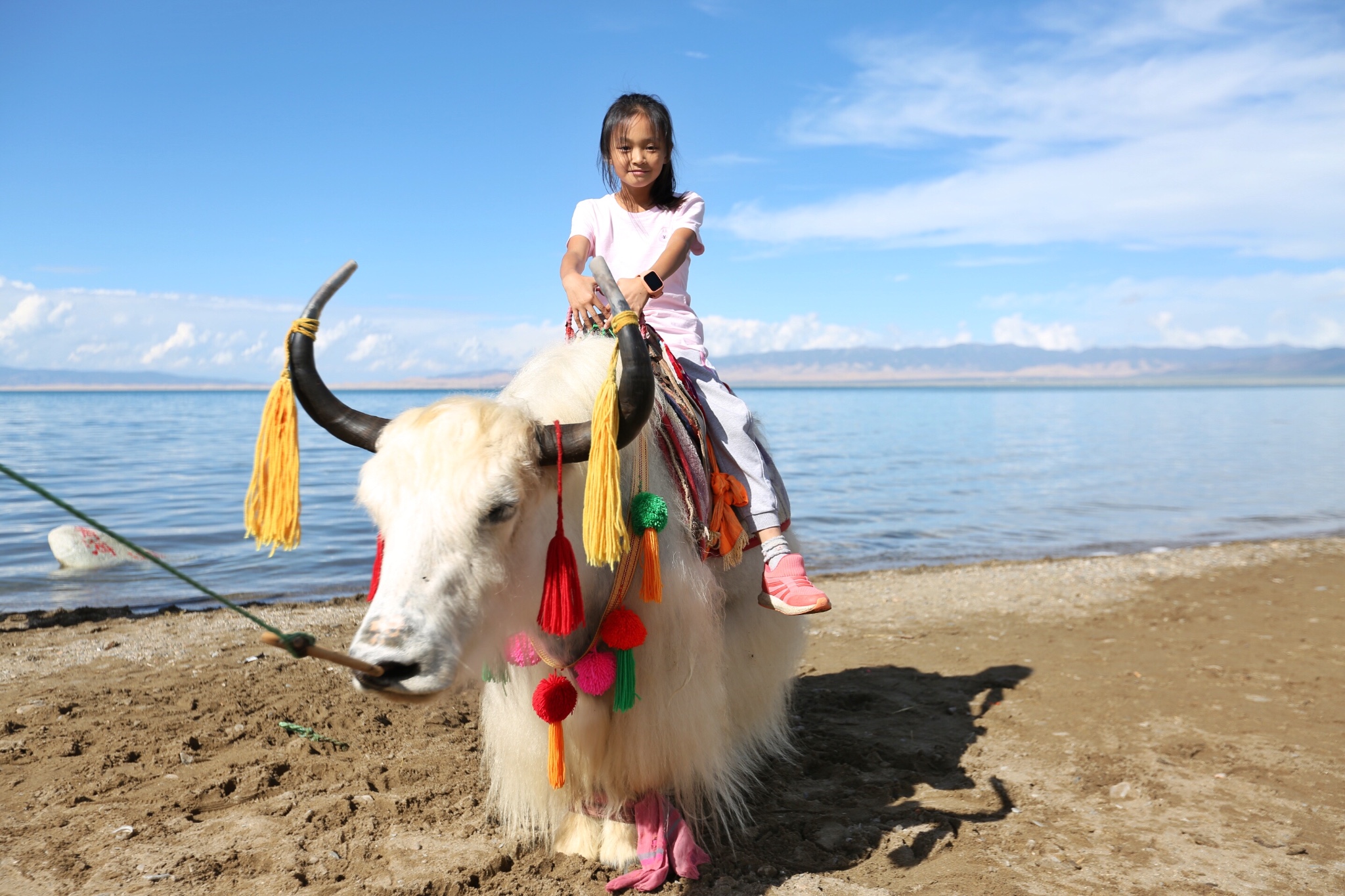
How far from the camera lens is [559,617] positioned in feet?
6.79

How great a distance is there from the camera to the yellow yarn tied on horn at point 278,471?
2109 mm

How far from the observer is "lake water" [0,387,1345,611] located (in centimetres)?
793

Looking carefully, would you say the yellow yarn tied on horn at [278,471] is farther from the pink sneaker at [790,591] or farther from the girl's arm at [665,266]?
the pink sneaker at [790,591]

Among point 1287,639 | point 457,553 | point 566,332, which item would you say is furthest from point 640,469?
point 1287,639

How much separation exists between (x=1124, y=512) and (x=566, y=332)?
12.0 metres

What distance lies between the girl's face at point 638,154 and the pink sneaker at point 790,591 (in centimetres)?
157

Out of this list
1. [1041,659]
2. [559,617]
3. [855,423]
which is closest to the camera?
[559,617]

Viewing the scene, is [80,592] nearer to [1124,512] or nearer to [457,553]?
[457,553]

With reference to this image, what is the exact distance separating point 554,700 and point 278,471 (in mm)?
955

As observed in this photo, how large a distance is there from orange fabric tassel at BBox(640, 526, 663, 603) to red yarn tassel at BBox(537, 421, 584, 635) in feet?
0.80

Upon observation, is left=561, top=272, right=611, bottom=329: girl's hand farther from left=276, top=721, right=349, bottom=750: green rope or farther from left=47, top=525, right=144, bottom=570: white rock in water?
left=47, top=525, right=144, bottom=570: white rock in water

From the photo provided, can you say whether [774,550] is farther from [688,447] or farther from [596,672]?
[596,672]

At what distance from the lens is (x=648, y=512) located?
7.51 feet

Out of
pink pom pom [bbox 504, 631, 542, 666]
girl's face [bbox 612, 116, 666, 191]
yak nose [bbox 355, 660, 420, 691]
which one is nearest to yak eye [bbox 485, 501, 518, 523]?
yak nose [bbox 355, 660, 420, 691]
